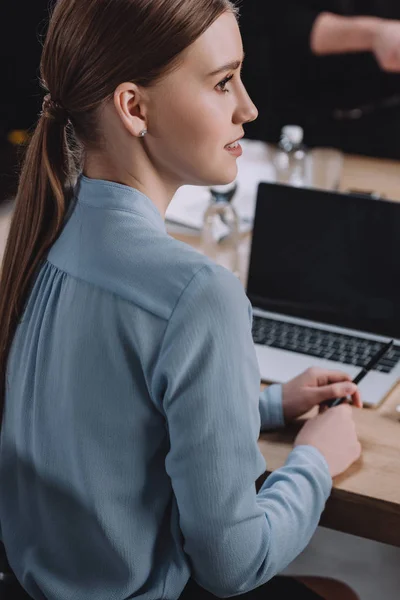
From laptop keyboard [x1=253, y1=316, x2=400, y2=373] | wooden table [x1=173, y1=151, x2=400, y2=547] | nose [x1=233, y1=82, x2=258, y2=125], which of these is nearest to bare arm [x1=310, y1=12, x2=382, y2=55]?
laptop keyboard [x1=253, y1=316, x2=400, y2=373]

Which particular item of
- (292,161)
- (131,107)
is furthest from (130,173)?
(292,161)

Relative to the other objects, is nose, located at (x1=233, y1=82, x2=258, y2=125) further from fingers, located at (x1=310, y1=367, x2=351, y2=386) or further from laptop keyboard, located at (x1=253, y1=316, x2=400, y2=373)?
laptop keyboard, located at (x1=253, y1=316, x2=400, y2=373)

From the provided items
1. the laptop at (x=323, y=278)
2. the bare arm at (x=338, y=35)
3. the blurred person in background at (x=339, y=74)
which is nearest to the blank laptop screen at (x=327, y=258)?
the laptop at (x=323, y=278)

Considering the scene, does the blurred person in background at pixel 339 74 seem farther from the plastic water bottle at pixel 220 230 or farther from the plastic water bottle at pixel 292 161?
the plastic water bottle at pixel 220 230

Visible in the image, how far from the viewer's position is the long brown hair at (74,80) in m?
0.94

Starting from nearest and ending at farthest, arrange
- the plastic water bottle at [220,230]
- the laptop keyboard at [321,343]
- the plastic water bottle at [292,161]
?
the laptop keyboard at [321,343], the plastic water bottle at [220,230], the plastic water bottle at [292,161]

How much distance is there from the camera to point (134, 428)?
3.14ft

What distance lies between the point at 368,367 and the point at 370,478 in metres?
0.31

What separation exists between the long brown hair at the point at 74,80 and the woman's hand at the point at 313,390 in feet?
1.41

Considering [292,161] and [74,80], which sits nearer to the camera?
[74,80]

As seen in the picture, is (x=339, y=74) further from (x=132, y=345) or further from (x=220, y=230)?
(x=132, y=345)

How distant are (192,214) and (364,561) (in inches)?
36.0

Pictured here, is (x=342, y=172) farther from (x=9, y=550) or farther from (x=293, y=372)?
(x=9, y=550)

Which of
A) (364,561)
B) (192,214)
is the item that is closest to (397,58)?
(192,214)
